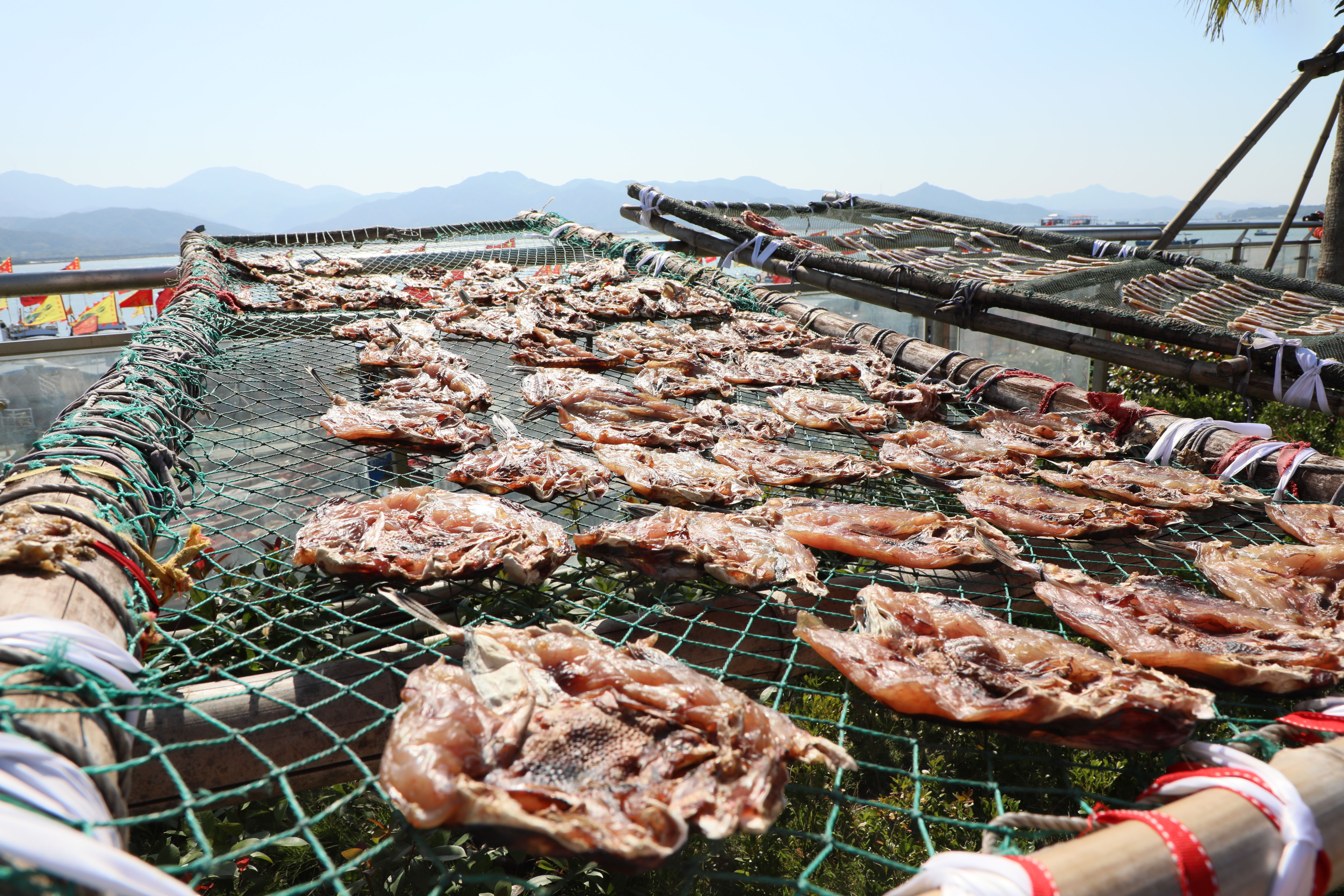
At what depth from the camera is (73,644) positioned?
5.17 feet

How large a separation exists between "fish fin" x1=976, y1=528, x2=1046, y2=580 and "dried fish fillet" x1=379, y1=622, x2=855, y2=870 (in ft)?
3.78

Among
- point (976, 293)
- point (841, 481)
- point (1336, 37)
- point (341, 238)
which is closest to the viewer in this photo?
point (841, 481)

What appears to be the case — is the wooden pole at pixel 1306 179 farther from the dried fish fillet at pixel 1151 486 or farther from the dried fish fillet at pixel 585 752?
the dried fish fillet at pixel 585 752

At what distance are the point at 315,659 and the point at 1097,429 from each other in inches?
155

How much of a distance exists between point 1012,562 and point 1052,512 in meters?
0.62

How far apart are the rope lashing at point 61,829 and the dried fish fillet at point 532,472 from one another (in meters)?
1.76

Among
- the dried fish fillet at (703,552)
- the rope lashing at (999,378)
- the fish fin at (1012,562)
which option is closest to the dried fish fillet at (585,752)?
the dried fish fillet at (703,552)

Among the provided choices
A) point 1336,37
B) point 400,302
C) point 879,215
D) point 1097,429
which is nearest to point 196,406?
point 400,302

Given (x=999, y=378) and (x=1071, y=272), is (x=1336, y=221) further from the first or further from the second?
(x=999, y=378)

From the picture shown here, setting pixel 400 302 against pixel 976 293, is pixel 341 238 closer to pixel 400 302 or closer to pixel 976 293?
pixel 400 302

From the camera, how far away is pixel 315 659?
10.7ft

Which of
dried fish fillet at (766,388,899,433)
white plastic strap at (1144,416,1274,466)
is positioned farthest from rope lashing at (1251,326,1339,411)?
dried fish fillet at (766,388,899,433)

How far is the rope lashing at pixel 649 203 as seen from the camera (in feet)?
29.0

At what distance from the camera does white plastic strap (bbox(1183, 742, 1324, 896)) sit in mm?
1256
